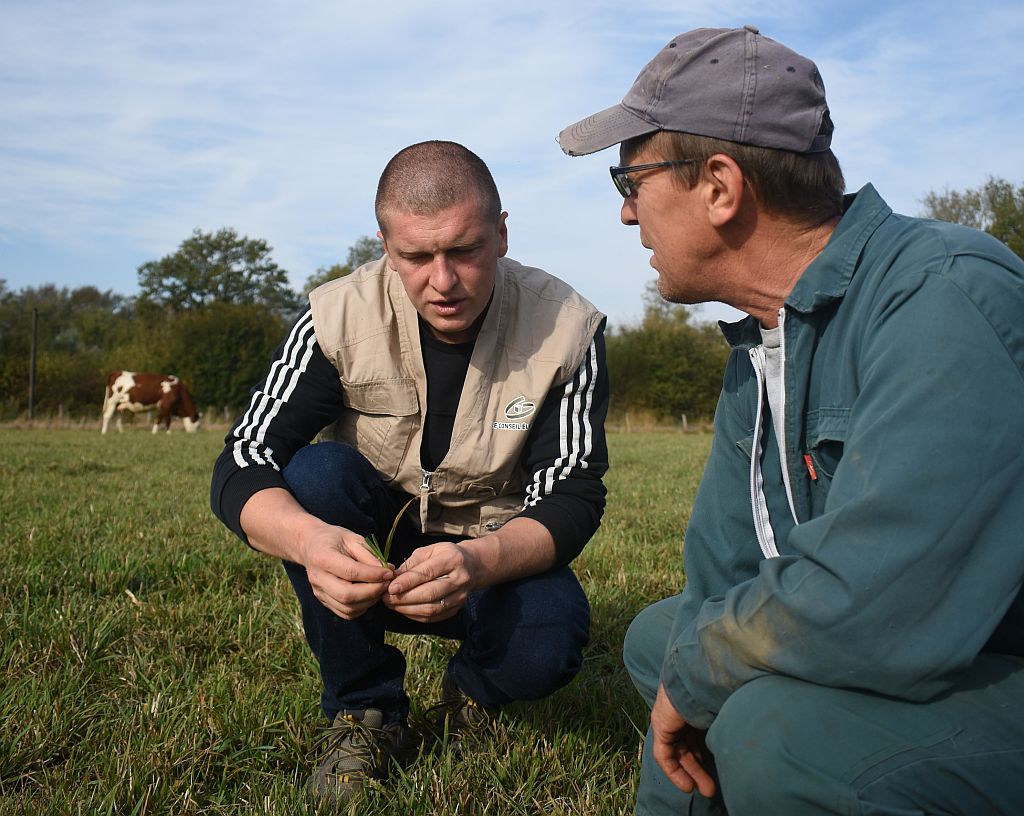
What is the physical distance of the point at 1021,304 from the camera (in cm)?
171

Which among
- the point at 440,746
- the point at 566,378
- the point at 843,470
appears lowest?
the point at 440,746

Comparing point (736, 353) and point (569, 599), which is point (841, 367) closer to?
point (736, 353)

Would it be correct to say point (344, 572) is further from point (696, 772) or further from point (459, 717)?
point (696, 772)

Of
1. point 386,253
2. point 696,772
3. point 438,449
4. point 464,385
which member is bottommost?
point 696,772

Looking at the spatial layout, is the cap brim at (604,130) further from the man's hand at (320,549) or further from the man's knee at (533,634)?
the man's knee at (533,634)

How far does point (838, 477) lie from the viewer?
5.68 ft

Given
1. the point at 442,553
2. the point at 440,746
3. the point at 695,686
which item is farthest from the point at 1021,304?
the point at 440,746

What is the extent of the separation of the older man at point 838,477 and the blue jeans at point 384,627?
0.69 m

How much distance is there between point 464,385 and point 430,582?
0.85 m

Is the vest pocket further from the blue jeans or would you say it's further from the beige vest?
the blue jeans

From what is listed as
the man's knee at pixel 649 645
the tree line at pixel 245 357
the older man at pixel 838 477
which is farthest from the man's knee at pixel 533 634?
the tree line at pixel 245 357

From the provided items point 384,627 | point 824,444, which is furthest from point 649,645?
point 384,627

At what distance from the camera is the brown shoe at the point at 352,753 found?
2652 mm

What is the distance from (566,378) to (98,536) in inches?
158
